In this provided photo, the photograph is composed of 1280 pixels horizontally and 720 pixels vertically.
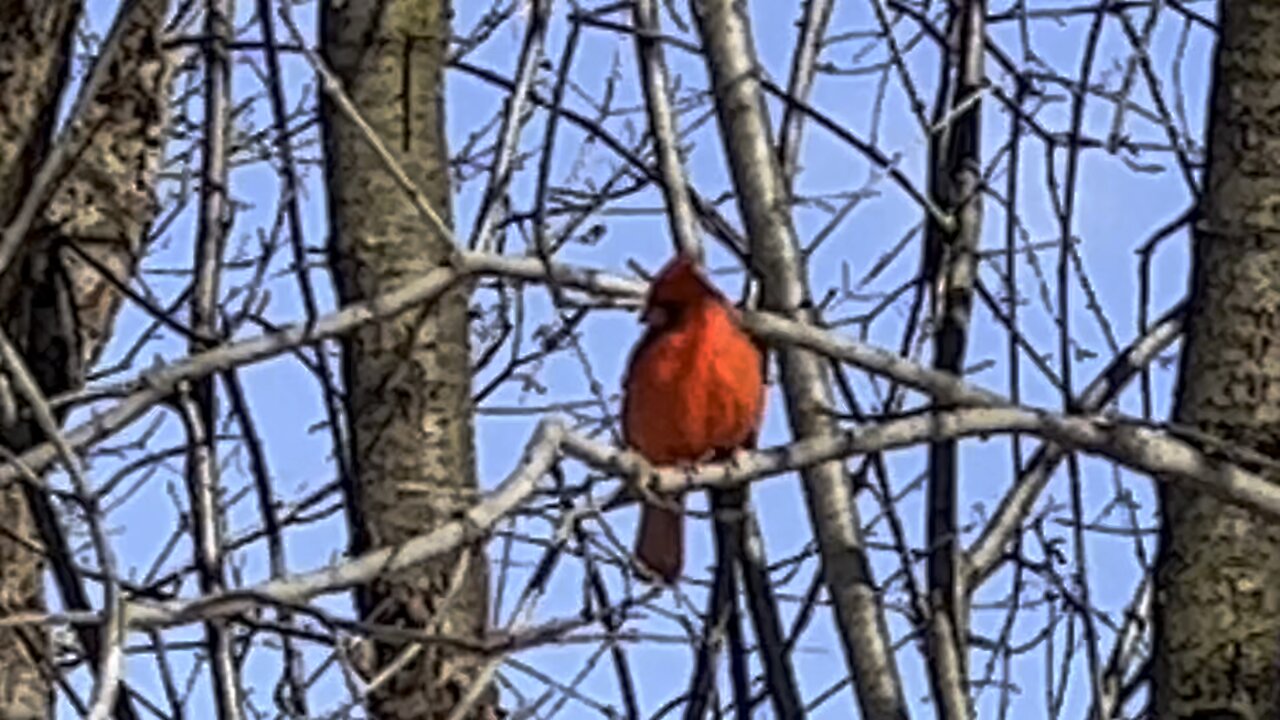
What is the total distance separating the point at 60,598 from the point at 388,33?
112 cm

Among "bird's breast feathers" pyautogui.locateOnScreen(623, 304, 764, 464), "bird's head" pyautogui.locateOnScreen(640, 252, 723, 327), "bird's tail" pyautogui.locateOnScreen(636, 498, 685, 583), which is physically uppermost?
"bird's head" pyautogui.locateOnScreen(640, 252, 723, 327)

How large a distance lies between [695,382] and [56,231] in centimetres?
128

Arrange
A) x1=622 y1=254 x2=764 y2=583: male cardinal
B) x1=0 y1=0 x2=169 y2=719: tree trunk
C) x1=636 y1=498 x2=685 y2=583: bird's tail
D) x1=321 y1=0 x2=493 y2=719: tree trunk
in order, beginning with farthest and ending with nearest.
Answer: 1. x1=636 y1=498 x2=685 y2=583: bird's tail
2. x1=622 y1=254 x2=764 y2=583: male cardinal
3. x1=0 y1=0 x2=169 y2=719: tree trunk
4. x1=321 y1=0 x2=493 y2=719: tree trunk

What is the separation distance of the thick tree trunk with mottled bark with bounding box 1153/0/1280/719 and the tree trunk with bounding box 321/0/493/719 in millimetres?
1097

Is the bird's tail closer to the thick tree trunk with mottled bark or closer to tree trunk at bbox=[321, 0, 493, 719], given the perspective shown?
tree trunk at bbox=[321, 0, 493, 719]

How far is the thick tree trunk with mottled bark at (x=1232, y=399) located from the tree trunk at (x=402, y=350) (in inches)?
43.2

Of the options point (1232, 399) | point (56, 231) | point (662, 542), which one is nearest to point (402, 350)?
point (662, 542)

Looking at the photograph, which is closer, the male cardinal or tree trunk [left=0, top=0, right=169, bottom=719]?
tree trunk [left=0, top=0, right=169, bottom=719]

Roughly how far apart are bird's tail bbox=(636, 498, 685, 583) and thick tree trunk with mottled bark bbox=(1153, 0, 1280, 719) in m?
1.26

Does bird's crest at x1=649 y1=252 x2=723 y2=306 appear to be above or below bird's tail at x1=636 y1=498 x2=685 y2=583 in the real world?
above

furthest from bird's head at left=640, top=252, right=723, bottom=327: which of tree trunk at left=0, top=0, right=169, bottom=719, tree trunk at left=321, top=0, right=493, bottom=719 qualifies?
tree trunk at left=0, top=0, right=169, bottom=719

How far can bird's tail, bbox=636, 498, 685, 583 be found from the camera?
14.8 ft

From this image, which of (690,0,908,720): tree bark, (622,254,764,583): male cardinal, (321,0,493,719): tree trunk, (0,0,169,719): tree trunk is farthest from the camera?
(622,254,764,583): male cardinal

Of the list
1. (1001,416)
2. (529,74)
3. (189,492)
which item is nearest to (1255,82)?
(1001,416)
